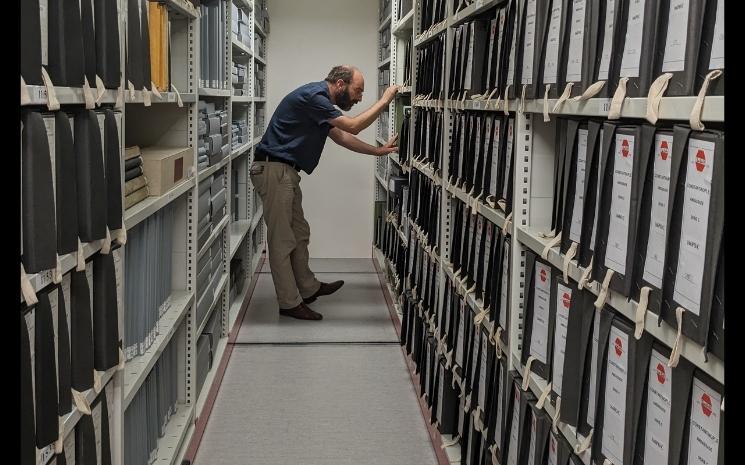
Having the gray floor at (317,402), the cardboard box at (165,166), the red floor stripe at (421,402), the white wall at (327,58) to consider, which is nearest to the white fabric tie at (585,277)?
the cardboard box at (165,166)

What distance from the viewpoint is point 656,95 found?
3.88 feet

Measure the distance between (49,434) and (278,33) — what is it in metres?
5.99

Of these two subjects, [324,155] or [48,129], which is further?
[324,155]

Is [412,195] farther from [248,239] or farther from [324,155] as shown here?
[324,155]

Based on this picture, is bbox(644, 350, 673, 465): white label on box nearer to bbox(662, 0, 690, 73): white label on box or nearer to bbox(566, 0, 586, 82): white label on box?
bbox(662, 0, 690, 73): white label on box

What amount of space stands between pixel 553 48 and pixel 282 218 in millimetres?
3321

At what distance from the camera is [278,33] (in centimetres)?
698

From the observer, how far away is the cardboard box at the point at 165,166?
248 centimetres

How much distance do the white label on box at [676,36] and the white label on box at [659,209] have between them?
0.35 ft

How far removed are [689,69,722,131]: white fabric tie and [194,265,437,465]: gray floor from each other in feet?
7.61

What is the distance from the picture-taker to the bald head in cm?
503

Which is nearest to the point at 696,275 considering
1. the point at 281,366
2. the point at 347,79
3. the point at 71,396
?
the point at 71,396

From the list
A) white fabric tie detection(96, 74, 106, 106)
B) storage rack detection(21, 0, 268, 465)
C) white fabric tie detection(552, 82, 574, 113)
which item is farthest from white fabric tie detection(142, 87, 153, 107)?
white fabric tie detection(552, 82, 574, 113)

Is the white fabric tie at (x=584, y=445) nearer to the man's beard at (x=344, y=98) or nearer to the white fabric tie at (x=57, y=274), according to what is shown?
the white fabric tie at (x=57, y=274)
